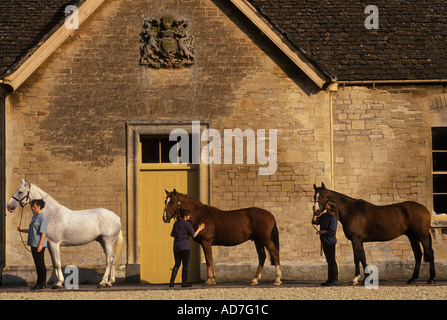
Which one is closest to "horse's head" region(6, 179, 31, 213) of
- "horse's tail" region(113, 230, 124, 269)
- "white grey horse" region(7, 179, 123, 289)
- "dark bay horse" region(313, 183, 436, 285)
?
"white grey horse" region(7, 179, 123, 289)

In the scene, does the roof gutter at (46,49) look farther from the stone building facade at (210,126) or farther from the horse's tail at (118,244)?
the horse's tail at (118,244)

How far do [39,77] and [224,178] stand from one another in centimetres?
481

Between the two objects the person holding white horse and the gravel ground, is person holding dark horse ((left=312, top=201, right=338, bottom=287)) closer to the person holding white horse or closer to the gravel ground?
the gravel ground

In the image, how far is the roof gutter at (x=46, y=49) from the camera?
18.8m

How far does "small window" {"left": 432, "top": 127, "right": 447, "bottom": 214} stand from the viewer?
66.1 feet

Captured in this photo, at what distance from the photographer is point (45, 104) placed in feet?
63.6

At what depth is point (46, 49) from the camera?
19094 millimetres

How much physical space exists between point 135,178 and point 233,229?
293 cm

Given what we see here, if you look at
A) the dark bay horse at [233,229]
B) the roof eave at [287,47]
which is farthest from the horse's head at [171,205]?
the roof eave at [287,47]

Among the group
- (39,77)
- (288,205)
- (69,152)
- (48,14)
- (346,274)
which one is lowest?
(346,274)

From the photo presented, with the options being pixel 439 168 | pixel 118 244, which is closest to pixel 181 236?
pixel 118 244

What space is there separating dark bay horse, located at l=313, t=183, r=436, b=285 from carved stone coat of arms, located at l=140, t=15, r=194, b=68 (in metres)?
4.85

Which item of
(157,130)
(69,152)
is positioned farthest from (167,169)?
(69,152)

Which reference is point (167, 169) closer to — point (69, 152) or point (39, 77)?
point (69, 152)
